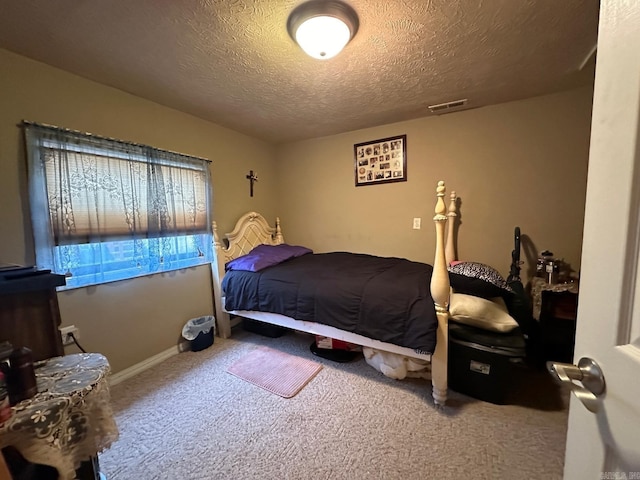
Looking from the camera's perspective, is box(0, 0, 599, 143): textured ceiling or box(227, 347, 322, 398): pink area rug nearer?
box(0, 0, 599, 143): textured ceiling

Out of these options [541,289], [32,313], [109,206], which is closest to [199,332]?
[109,206]

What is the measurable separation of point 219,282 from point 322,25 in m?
2.41

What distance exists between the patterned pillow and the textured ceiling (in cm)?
156

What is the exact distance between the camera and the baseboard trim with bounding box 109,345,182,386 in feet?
6.83

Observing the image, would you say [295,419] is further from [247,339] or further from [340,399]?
[247,339]

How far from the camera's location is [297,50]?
5.51 feet

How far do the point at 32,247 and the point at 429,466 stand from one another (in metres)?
2.72

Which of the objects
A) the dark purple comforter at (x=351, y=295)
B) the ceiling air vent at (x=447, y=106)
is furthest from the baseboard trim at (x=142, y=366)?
the ceiling air vent at (x=447, y=106)

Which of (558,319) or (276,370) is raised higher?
(558,319)

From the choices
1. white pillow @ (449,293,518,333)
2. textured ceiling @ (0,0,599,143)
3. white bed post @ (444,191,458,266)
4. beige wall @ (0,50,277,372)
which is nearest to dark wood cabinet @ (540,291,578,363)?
white pillow @ (449,293,518,333)

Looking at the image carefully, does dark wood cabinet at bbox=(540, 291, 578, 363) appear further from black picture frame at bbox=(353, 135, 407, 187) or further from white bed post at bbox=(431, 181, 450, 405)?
black picture frame at bbox=(353, 135, 407, 187)

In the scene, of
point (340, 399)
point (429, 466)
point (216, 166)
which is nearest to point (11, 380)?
point (340, 399)

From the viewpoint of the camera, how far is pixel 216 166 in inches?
116

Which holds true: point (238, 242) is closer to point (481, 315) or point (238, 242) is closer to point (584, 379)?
point (481, 315)
